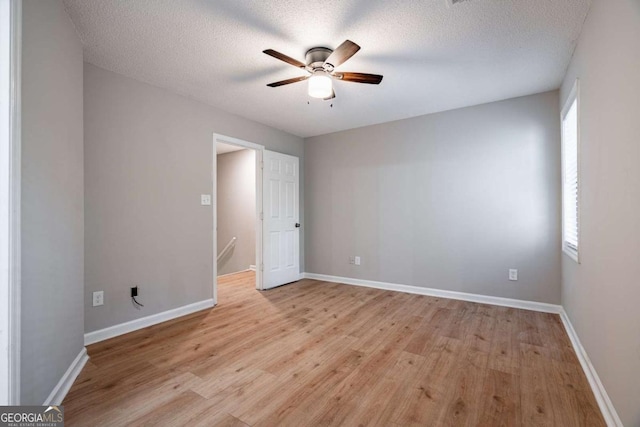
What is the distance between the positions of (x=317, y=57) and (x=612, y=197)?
2.19 meters

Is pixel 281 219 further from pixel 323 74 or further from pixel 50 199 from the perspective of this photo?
pixel 50 199

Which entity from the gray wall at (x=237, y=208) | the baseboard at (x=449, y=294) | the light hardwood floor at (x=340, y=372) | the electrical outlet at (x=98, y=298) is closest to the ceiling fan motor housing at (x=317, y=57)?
the light hardwood floor at (x=340, y=372)

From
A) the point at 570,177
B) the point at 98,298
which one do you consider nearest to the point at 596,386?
the point at 570,177

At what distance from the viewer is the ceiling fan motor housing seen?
225cm

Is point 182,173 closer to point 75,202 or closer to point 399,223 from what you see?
point 75,202

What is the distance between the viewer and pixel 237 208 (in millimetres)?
6062

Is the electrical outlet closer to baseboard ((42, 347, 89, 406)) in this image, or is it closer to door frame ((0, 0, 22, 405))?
baseboard ((42, 347, 89, 406))

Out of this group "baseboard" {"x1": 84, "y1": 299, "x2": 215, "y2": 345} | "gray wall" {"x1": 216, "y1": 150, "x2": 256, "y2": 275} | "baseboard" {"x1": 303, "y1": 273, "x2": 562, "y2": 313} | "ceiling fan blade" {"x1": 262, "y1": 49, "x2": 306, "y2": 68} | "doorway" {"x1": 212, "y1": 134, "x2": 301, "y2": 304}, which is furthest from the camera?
"gray wall" {"x1": 216, "y1": 150, "x2": 256, "y2": 275}

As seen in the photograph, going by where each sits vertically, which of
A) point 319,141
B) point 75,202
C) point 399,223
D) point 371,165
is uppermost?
point 319,141

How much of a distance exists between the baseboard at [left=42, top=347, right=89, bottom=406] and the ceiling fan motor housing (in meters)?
2.87

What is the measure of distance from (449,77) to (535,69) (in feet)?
2.54

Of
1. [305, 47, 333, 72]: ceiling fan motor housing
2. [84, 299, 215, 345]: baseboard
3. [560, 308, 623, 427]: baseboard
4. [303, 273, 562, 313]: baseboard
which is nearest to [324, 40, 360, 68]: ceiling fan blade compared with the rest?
[305, 47, 333, 72]: ceiling fan motor housing

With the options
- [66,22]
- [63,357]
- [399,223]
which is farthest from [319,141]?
[63,357]

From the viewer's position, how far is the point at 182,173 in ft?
10.4
